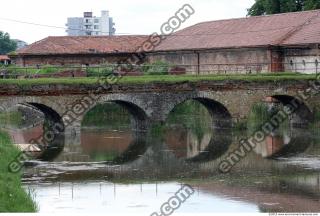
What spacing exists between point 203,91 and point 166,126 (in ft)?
11.1

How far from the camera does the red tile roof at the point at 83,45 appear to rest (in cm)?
5566

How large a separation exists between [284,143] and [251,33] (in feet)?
54.6

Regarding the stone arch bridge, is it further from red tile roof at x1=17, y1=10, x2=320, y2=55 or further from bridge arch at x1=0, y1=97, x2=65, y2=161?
red tile roof at x1=17, y1=10, x2=320, y2=55

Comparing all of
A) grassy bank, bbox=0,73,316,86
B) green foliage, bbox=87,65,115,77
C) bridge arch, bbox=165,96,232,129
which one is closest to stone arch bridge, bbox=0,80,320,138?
bridge arch, bbox=165,96,232,129

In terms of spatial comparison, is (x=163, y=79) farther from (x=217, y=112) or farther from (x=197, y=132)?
(x=217, y=112)

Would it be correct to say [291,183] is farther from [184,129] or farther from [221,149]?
[184,129]

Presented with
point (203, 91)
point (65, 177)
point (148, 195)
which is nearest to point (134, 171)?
point (65, 177)

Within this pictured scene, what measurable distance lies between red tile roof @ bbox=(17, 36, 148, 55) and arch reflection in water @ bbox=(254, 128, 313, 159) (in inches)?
854

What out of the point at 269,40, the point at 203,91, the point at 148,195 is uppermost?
the point at 269,40

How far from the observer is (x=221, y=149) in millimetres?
32844

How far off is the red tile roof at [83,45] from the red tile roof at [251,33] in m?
2.75

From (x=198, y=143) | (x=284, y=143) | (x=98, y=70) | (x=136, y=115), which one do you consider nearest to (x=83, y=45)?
(x=98, y=70)

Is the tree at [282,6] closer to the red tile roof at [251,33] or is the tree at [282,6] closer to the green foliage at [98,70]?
the red tile roof at [251,33]

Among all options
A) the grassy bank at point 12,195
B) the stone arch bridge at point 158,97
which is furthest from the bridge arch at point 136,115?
the grassy bank at point 12,195
